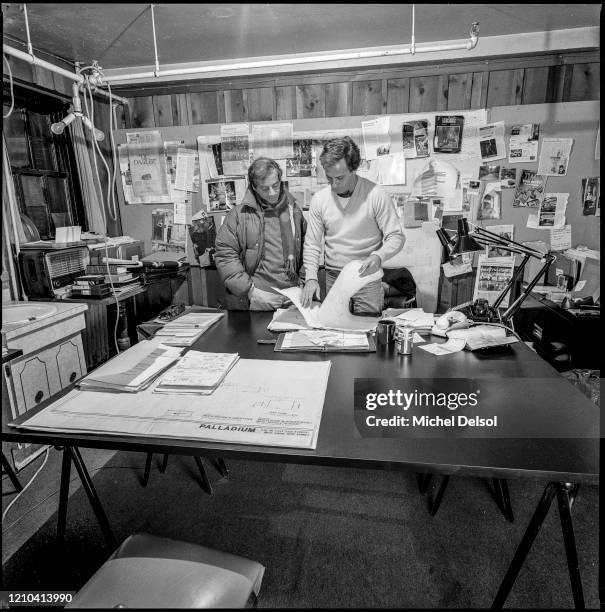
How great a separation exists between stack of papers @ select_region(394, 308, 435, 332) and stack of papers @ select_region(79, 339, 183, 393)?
3.24 feet

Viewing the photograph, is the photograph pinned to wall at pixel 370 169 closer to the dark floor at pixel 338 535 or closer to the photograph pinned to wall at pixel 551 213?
the photograph pinned to wall at pixel 551 213

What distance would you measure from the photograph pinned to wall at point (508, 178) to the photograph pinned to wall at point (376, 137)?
87 cm

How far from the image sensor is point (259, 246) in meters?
2.66

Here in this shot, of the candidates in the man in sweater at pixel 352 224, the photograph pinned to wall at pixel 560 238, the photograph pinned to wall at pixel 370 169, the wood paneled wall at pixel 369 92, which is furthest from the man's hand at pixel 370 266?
the photograph pinned to wall at pixel 560 238

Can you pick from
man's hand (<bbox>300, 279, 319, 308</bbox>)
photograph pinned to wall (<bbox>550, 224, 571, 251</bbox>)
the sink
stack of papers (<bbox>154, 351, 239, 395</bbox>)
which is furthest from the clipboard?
photograph pinned to wall (<bbox>550, 224, 571, 251</bbox>)

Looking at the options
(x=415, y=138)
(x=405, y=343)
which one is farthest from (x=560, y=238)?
(x=405, y=343)

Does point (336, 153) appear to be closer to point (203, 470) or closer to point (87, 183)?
point (203, 470)

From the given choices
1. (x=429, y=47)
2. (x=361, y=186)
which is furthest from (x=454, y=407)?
(x=361, y=186)

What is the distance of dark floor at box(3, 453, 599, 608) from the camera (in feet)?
4.84

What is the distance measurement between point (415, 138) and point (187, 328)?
2374 millimetres

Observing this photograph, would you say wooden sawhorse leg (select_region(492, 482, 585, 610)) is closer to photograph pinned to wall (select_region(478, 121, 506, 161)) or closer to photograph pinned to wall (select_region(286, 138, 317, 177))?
photograph pinned to wall (select_region(478, 121, 506, 161))

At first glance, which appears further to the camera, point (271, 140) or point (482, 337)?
point (271, 140)

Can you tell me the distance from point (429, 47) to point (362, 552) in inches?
82.1

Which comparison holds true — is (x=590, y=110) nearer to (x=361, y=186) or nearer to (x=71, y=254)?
(x=361, y=186)
